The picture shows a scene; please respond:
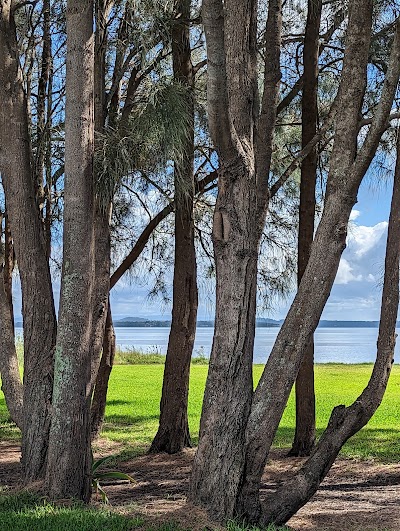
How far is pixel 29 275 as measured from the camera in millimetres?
4820

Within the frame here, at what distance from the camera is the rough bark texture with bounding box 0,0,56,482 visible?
4781 mm

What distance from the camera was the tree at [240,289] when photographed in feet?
13.1

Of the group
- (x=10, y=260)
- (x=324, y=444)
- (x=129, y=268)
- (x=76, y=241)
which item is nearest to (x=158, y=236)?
(x=129, y=268)

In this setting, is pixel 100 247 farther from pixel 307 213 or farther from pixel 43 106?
pixel 43 106

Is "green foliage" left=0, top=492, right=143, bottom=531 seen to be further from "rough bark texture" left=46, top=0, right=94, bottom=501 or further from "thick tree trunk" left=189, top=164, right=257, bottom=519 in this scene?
"thick tree trunk" left=189, top=164, right=257, bottom=519

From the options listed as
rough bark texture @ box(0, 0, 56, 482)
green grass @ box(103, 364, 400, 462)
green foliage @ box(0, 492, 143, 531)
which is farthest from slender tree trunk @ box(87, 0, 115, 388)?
green grass @ box(103, 364, 400, 462)

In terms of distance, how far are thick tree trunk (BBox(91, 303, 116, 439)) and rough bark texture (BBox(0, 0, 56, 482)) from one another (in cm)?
298

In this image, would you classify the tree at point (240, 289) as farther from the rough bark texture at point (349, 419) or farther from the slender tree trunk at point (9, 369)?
the slender tree trunk at point (9, 369)

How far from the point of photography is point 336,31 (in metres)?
7.88

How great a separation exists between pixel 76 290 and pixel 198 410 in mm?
5873

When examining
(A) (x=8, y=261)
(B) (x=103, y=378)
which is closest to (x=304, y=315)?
(B) (x=103, y=378)

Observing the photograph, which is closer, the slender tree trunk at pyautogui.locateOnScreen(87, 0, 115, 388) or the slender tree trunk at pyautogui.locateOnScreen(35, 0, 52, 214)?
the slender tree trunk at pyautogui.locateOnScreen(87, 0, 115, 388)

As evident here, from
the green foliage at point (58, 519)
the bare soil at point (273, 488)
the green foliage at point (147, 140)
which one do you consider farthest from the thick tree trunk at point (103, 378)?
the green foliage at point (58, 519)

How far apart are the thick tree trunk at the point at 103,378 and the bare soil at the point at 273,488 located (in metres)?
0.45
